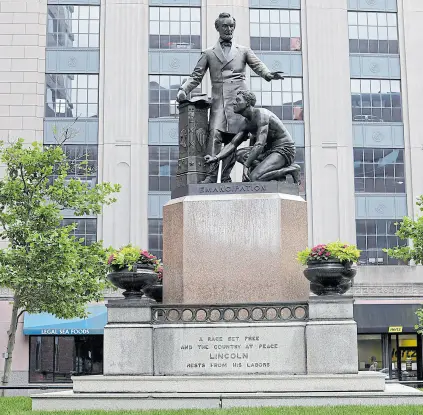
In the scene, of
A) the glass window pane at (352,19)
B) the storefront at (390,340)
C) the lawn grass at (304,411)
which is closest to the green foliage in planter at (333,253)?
the lawn grass at (304,411)

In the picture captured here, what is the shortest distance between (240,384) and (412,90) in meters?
30.6

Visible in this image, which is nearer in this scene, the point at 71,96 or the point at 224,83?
the point at 224,83

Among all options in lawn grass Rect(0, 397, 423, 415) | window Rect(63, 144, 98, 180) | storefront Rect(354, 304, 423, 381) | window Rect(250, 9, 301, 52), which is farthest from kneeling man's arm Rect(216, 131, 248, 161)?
window Rect(250, 9, 301, 52)

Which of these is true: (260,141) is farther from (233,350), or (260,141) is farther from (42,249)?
(42,249)

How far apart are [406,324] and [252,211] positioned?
25.4 metres

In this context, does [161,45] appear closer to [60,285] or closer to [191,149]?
[60,285]

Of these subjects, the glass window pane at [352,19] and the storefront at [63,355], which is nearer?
the storefront at [63,355]

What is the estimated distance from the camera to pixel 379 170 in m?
40.7

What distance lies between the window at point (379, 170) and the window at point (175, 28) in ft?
31.8

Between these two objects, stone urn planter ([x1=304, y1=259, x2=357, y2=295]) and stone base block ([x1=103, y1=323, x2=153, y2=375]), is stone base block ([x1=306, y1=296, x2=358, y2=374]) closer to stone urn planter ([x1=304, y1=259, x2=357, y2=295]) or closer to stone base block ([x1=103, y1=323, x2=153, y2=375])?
stone urn planter ([x1=304, y1=259, x2=357, y2=295])

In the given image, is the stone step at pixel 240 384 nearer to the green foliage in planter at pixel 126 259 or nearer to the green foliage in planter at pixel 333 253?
the green foliage in planter at pixel 333 253

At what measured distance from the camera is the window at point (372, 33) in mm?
41812

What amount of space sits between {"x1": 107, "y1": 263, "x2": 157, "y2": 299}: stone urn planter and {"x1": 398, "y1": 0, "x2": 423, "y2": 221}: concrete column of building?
2719 cm

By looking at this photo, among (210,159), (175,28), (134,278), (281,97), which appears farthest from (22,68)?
(134,278)
